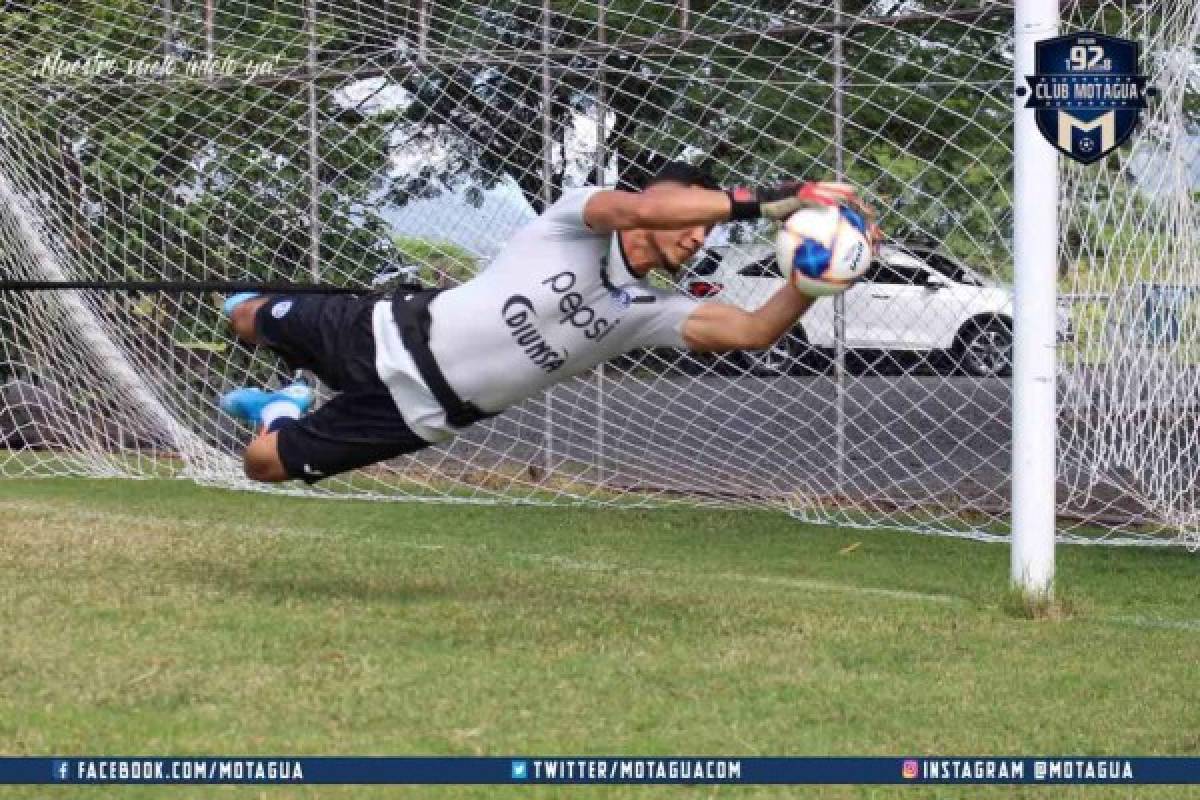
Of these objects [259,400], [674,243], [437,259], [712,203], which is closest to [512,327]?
[674,243]

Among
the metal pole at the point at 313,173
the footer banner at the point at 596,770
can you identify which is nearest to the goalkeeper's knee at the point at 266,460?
the footer banner at the point at 596,770

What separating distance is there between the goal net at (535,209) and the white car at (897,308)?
2 cm

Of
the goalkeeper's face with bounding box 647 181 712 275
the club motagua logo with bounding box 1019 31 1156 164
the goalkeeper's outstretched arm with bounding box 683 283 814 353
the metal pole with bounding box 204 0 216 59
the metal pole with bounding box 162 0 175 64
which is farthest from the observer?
the metal pole with bounding box 162 0 175 64

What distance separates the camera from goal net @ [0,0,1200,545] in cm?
1064

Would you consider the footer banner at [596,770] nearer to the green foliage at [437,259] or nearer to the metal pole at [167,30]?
the green foliage at [437,259]

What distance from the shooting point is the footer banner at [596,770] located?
4.70 metres

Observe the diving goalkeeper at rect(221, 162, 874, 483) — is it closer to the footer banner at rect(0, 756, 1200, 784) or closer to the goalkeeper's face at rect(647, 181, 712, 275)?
the goalkeeper's face at rect(647, 181, 712, 275)

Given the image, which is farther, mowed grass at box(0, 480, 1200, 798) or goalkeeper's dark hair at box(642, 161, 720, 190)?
goalkeeper's dark hair at box(642, 161, 720, 190)

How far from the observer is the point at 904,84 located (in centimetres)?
1049

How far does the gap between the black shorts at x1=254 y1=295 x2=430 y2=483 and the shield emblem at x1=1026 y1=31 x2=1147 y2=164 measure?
292 centimetres

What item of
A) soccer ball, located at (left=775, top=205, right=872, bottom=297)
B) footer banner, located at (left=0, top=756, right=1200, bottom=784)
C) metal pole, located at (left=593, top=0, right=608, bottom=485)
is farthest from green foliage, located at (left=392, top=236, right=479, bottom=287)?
footer banner, located at (left=0, top=756, right=1200, bottom=784)

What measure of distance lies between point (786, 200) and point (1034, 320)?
4.65 ft

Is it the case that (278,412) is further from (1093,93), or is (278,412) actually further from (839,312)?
(839,312)

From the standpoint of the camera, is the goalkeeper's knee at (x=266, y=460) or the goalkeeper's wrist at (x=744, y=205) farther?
the goalkeeper's knee at (x=266, y=460)
